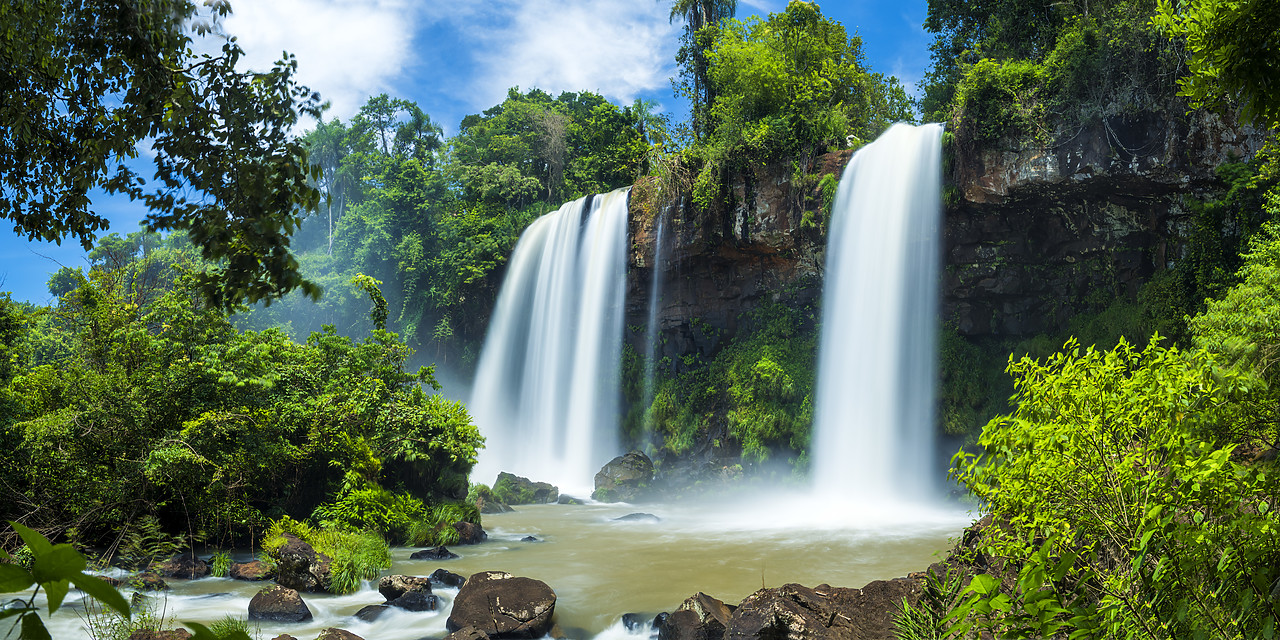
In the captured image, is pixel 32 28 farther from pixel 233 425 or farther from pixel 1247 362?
pixel 1247 362

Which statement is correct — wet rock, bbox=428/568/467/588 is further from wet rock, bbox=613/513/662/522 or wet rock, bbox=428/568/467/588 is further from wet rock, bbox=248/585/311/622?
wet rock, bbox=613/513/662/522

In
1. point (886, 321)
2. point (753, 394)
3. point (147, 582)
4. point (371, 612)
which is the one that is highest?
point (886, 321)

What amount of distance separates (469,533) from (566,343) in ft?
45.0

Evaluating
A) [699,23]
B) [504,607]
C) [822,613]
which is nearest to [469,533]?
[504,607]

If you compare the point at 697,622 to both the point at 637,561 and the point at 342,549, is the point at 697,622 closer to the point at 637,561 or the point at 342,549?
the point at 637,561

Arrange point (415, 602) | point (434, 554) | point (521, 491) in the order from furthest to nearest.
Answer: point (521, 491), point (434, 554), point (415, 602)

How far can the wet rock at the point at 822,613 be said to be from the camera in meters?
5.82

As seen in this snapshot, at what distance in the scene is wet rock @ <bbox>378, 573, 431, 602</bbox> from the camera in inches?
332

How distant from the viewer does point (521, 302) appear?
2825 cm

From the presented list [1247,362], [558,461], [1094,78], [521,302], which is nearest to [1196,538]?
[1247,362]

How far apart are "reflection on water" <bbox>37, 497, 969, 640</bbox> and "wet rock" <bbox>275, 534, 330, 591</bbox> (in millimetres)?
213

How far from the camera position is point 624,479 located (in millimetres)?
21078

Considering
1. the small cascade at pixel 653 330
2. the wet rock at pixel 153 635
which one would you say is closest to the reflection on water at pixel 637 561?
the wet rock at pixel 153 635

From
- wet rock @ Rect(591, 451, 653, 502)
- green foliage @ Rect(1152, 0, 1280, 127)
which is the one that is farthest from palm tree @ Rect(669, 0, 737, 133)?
green foliage @ Rect(1152, 0, 1280, 127)
